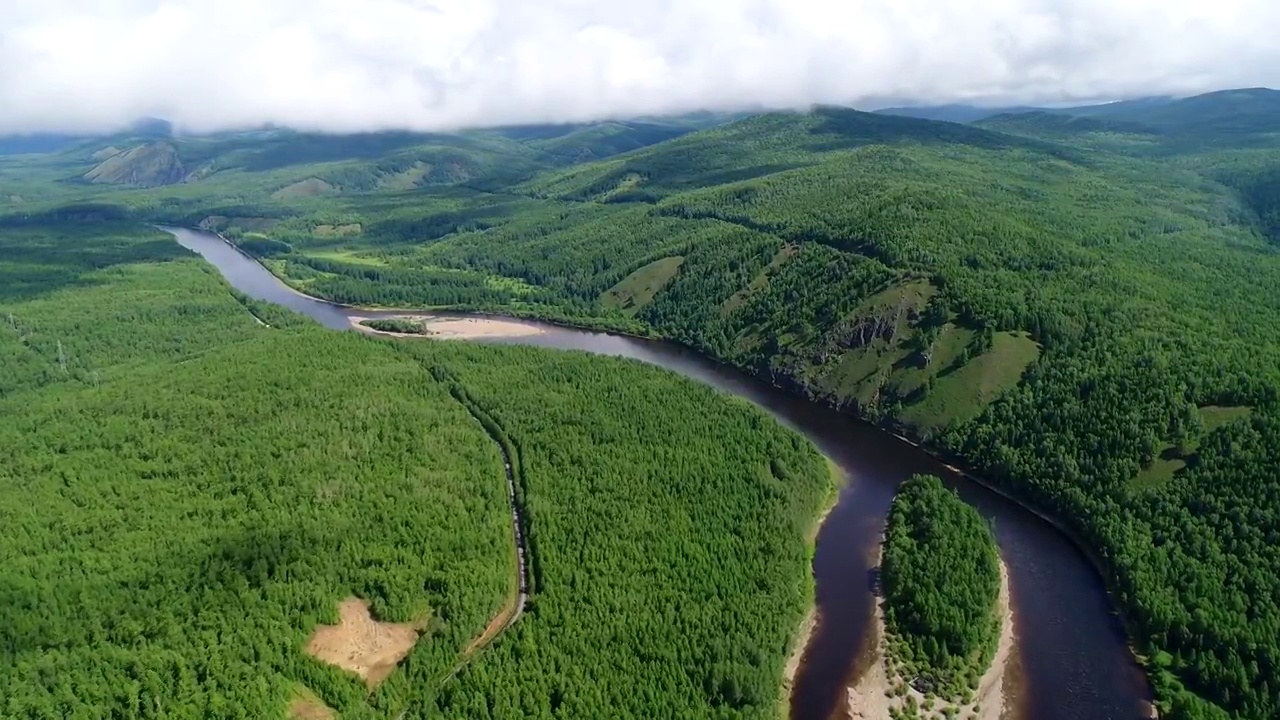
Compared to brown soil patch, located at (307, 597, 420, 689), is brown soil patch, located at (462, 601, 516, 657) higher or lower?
lower

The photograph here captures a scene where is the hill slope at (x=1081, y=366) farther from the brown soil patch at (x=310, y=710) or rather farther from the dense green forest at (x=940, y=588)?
the brown soil patch at (x=310, y=710)

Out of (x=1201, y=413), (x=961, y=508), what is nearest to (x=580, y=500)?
(x=961, y=508)

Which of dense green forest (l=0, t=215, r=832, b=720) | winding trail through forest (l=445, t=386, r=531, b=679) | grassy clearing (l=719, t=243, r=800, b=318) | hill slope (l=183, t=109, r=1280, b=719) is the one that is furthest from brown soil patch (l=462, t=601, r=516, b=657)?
grassy clearing (l=719, t=243, r=800, b=318)

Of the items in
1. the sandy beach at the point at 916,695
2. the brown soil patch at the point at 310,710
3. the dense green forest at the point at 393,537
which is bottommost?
the sandy beach at the point at 916,695

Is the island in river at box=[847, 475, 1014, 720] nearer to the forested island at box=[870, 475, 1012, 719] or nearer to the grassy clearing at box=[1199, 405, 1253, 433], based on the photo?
the forested island at box=[870, 475, 1012, 719]

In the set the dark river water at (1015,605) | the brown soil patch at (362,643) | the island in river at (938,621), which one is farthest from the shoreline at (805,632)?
the brown soil patch at (362,643)

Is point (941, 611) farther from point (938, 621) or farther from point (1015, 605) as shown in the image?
point (1015, 605)

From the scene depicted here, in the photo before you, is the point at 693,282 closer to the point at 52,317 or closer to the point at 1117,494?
the point at 1117,494
